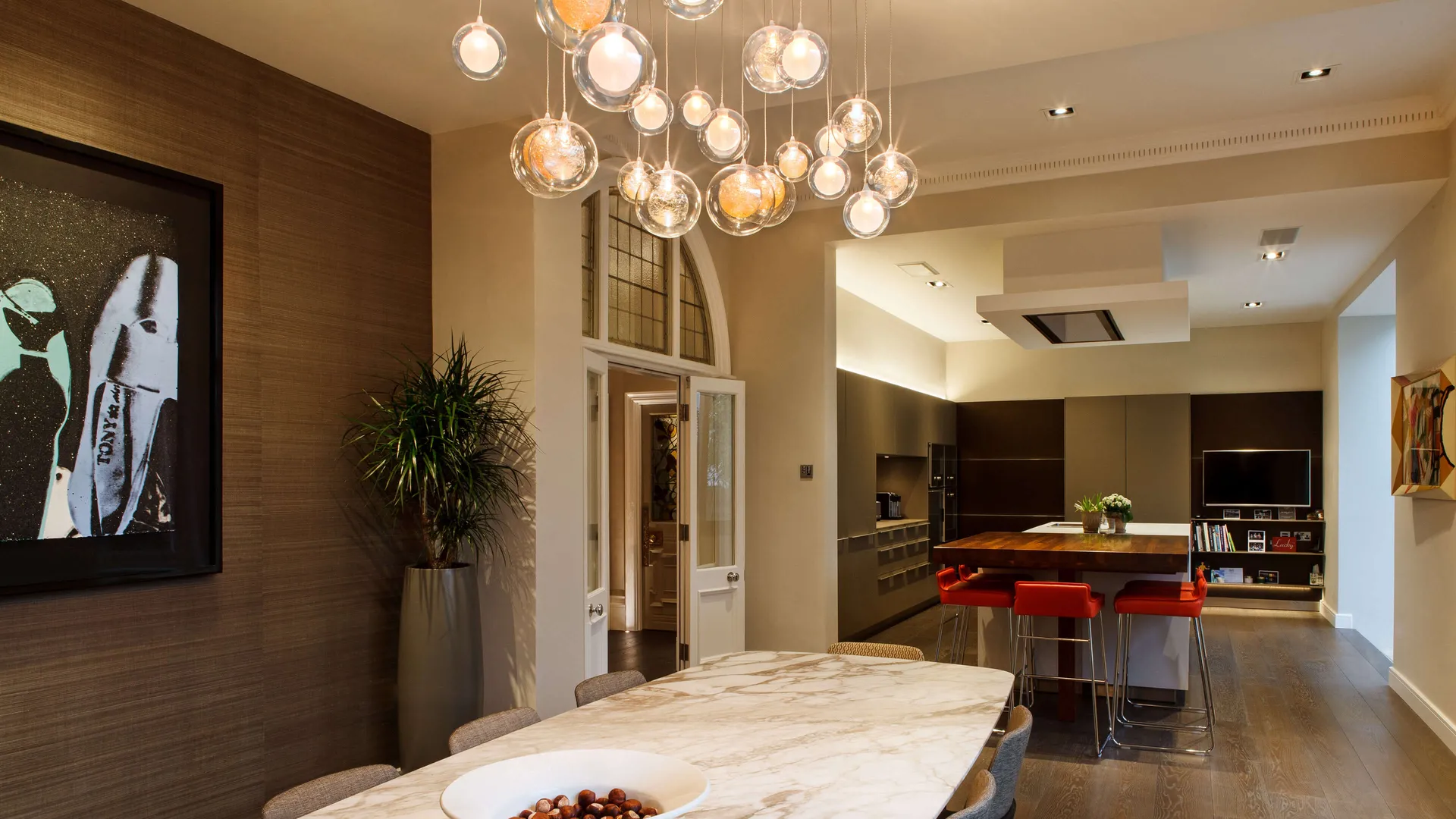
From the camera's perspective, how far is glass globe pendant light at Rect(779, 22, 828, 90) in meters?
2.24

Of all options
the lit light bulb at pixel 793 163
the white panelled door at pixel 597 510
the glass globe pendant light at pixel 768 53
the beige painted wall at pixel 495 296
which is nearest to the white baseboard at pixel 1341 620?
the white panelled door at pixel 597 510

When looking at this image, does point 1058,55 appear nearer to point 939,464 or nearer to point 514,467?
point 514,467

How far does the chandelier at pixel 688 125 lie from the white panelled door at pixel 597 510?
7.40ft

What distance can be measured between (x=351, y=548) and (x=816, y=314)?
3.18 m

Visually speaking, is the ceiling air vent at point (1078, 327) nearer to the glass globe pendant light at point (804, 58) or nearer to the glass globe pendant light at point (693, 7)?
the glass globe pendant light at point (804, 58)

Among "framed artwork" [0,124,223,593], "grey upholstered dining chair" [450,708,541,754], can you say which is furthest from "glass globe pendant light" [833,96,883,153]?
"framed artwork" [0,124,223,593]

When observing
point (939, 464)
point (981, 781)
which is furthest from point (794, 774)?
point (939, 464)

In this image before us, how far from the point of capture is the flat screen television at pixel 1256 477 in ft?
32.1

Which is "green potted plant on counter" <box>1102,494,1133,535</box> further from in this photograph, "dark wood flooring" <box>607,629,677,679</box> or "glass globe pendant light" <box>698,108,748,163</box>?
"glass globe pendant light" <box>698,108,748,163</box>

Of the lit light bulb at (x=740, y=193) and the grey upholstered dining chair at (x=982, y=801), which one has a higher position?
the lit light bulb at (x=740, y=193)

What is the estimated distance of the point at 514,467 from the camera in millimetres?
4426

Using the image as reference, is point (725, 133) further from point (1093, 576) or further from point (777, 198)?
point (1093, 576)

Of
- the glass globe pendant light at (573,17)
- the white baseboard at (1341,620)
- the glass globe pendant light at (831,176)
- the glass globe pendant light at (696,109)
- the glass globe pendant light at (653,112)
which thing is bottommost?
the white baseboard at (1341,620)

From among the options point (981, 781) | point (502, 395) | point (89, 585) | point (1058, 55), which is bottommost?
point (981, 781)
